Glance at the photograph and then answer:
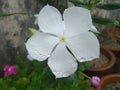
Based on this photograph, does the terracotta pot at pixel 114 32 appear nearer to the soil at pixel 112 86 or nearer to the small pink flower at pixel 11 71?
the soil at pixel 112 86

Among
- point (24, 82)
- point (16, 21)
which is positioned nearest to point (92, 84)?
point (24, 82)

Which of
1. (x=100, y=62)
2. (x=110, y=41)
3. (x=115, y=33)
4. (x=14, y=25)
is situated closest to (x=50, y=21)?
(x=14, y=25)

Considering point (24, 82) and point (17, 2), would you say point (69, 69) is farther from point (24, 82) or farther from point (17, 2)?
point (17, 2)

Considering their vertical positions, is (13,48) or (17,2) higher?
(17,2)

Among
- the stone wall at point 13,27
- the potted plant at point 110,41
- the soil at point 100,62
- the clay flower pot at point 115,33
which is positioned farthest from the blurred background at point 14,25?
the clay flower pot at point 115,33

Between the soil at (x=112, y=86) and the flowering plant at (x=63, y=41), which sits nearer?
the flowering plant at (x=63, y=41)

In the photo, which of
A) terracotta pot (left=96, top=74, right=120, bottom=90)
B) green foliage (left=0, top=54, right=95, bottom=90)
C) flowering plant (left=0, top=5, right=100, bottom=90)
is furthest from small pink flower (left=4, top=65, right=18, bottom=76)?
flowering plant (left=0, top=5, right=100, bottom=90)
